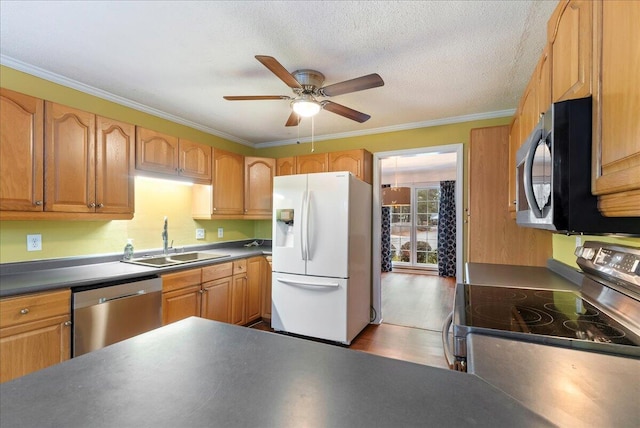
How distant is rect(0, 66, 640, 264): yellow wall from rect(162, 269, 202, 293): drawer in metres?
0.65

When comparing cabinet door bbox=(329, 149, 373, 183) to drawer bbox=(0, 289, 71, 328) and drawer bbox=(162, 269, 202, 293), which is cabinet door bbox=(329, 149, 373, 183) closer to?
drawer bbox=(162, 269, 202, 293)

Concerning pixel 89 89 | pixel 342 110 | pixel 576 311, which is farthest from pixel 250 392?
pixel 89 89

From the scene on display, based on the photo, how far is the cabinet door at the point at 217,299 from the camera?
2764 millimetres

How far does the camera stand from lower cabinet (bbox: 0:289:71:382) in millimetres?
1610

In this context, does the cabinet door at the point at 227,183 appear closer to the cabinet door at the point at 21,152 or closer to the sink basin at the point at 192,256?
the sink basin at the point at 192,256

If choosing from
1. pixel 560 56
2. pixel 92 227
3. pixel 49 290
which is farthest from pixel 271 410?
pixel 92 227

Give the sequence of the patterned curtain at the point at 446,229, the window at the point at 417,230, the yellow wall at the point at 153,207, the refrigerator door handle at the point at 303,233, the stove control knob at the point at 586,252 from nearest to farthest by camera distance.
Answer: the stove control knob at the point at 586,252, the yellow wall at the point at 153,207, the refrigerator door handle at the point at 303,233, the patterned curtain at the point at 446,229, the window at the point at 417,230

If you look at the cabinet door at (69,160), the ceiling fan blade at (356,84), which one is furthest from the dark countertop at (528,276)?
the cabinet door at (69,160)


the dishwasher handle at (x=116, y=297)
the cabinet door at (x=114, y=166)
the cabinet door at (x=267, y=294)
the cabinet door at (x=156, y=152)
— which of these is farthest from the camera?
the cabinet door at (x=267, y=294)

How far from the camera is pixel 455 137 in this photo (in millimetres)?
3088

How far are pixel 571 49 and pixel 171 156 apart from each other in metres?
2.90

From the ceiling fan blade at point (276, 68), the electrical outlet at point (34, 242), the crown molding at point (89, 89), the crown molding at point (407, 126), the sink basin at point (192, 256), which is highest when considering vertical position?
the crown molding at point (89, 89)

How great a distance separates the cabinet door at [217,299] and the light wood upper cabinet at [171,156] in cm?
109

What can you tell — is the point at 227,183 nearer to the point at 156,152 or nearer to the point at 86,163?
the point at 156,152
